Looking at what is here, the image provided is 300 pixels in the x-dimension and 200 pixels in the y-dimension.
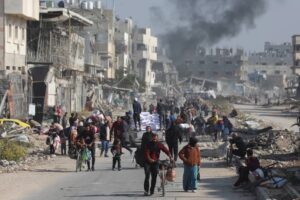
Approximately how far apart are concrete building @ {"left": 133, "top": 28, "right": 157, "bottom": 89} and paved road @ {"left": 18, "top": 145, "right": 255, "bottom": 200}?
104601 mm

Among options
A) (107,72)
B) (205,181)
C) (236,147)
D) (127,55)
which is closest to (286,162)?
(236,147)

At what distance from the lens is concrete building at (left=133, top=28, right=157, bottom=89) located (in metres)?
133

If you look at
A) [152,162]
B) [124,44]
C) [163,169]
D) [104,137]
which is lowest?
[163,169]

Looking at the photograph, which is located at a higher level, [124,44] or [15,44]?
[124,44]

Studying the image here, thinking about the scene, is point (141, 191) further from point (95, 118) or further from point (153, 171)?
point (95, 118)

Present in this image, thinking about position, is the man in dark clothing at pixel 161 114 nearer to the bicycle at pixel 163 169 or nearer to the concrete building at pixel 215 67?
the bicycle at pixel 163 169

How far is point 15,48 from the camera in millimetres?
49031

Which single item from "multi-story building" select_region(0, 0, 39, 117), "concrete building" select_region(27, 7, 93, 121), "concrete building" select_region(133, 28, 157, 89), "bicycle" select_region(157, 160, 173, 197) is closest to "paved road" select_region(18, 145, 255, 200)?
"bicycle" select_region(157, 160, 173, 197)

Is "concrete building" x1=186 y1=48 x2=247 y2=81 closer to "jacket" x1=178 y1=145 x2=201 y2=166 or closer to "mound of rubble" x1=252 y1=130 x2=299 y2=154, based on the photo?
"mound of rubble" x1=252 y1=130 x2=299 y2=154

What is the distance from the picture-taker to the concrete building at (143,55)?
133200 mm

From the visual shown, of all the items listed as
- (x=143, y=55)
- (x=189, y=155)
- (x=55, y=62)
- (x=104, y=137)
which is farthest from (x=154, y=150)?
(x=143, y=55)

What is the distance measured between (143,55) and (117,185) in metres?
115

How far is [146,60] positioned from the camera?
135 metres

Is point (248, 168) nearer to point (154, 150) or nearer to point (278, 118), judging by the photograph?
point (154, 150)
